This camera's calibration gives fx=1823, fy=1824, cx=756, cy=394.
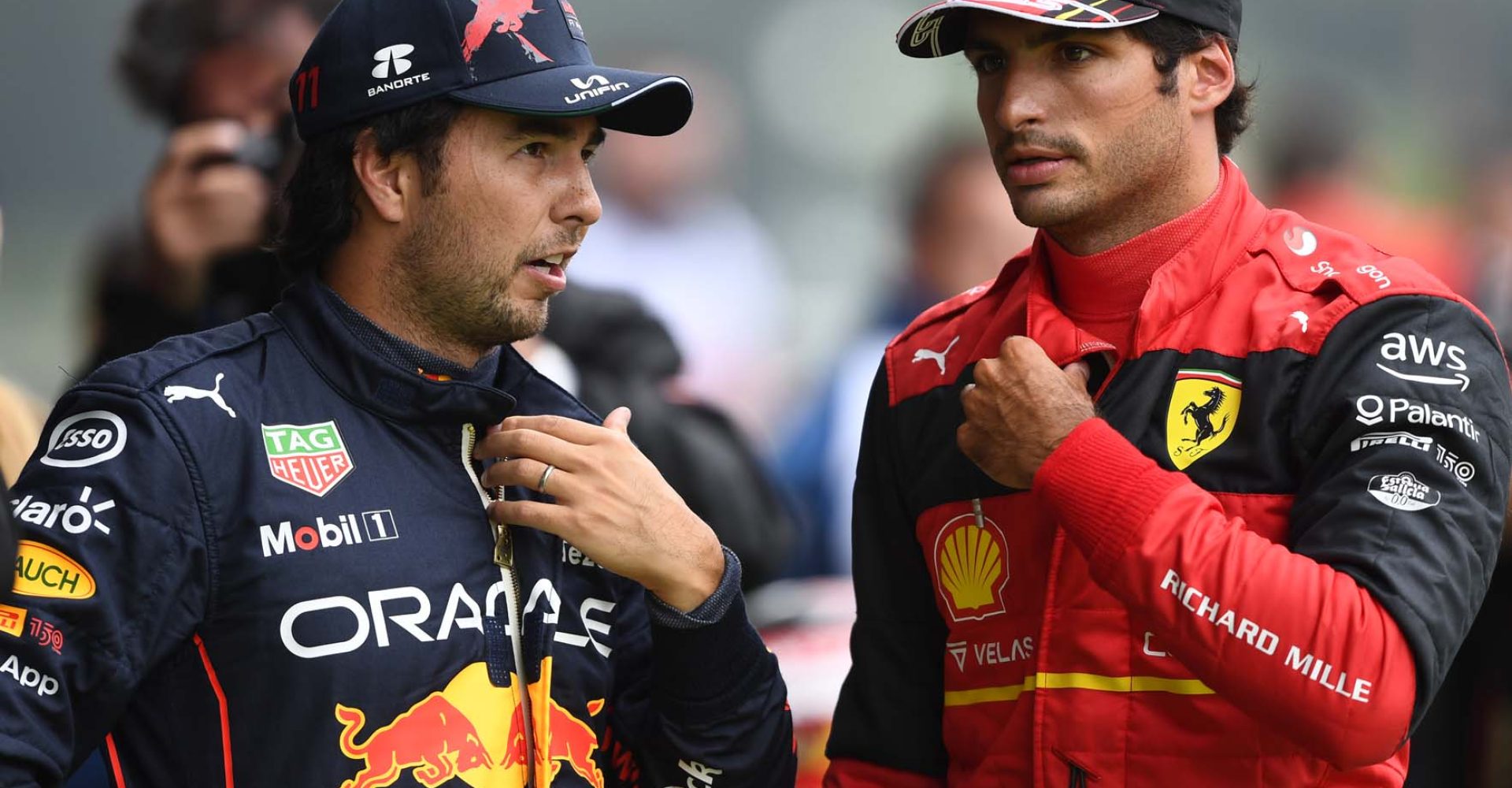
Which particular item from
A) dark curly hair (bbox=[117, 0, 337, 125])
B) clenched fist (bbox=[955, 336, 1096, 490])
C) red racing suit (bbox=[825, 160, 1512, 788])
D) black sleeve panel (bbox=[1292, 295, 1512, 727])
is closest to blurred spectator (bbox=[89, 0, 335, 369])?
dark curly hair (bbox=[117, 0, 337, 125])

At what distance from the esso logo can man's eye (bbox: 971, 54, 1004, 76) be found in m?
1.25

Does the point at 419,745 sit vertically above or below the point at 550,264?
below

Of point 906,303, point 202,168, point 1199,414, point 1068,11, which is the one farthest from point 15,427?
point 906,303

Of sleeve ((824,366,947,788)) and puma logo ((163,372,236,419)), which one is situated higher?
puma logo ((163,372,236,419))

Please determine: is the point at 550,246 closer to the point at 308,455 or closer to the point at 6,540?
the point at 308,455

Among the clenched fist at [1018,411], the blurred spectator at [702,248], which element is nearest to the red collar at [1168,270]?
the clenched fist at [1018,411]

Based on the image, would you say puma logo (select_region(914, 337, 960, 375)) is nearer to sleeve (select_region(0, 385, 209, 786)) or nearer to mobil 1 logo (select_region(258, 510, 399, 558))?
mobil 1 logo (select_region(258, 510, 399, 558))

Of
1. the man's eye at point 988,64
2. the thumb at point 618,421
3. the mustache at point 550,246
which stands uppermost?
the man's eye at point 988,64

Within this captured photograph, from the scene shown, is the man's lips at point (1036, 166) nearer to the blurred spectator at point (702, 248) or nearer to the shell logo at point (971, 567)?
the shell logo at point (971, 567)

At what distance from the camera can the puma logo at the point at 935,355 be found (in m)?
2.64

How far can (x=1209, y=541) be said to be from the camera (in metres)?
2.09

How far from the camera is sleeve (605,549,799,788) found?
229 cm

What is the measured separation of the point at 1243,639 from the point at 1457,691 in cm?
203

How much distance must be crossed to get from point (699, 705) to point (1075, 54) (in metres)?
1.00
